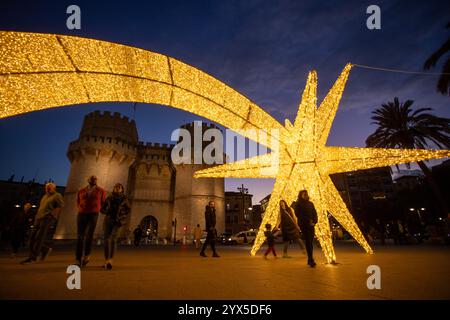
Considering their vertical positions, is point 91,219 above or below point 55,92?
below

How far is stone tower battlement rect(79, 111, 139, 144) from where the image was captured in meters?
33.3

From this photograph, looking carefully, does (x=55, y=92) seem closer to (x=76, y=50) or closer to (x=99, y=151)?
(x=76, y=50)

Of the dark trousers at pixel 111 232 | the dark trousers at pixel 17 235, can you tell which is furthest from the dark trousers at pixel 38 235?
the dark trousers at pixel 17 235

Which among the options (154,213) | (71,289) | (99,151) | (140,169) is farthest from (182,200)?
(71,289)

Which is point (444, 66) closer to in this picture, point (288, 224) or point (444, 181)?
point (288, 224)

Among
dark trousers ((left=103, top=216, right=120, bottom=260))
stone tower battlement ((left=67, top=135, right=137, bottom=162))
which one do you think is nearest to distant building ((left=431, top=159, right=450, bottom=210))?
dark trousers ((left=103, top=216, right=120, bottom=260))

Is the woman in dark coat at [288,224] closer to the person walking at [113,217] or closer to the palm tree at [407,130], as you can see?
the person walking at [113,217]

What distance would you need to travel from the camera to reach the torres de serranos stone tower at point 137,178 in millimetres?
31266

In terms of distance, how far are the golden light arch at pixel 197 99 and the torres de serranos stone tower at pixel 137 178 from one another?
26479mm

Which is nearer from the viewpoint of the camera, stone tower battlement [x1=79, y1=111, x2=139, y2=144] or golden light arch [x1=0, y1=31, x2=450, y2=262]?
golden light arch [x1=0, y1=31, x2=450, y2=262]

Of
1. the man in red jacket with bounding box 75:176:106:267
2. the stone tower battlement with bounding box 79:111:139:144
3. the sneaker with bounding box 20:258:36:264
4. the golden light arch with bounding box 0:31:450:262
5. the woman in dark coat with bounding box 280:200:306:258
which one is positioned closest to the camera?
the golden light arch with bounding box 0:31:450:262

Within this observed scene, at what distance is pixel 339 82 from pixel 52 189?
792 cm

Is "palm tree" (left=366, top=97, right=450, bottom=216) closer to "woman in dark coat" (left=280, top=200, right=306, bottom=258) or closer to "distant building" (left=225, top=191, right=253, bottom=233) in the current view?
"woman in dark coat" (left=280, top=200, right=306, bottom=258)

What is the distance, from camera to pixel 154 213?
36.4m
